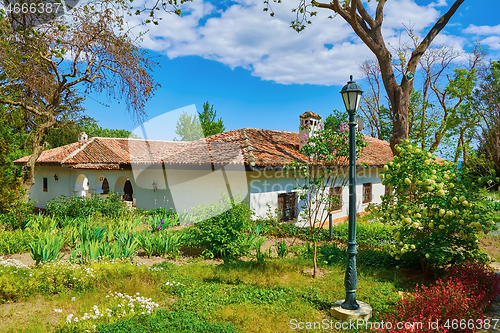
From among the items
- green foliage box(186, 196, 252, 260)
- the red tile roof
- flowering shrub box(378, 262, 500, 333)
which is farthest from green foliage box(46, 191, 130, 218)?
flowering shrub box(378, 262, 500, 333)

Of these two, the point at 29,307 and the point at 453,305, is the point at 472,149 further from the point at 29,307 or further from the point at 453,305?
the point at 29,307

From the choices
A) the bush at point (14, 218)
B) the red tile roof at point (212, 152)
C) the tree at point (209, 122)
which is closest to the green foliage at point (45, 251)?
the bush at point (14, 218)

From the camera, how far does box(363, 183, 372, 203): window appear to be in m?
17.6

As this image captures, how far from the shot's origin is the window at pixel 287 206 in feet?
42.5

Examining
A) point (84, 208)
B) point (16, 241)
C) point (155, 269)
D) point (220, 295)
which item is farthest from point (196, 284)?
point (84, 208)

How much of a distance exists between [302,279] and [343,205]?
9.72 meters

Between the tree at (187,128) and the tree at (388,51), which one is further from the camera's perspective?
the tree at (187,128)

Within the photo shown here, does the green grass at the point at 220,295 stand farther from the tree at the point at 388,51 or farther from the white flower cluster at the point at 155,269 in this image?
the tree at the point at 388,51

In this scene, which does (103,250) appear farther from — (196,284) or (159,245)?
(196,284)

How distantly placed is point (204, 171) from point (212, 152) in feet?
3.45

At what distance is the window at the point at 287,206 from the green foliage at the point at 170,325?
8.23 metres

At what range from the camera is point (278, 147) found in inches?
569

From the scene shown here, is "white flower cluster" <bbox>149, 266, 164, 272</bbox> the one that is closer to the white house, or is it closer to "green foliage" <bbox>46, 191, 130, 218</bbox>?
the white house

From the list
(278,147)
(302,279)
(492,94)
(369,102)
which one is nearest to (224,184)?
(278,147)
